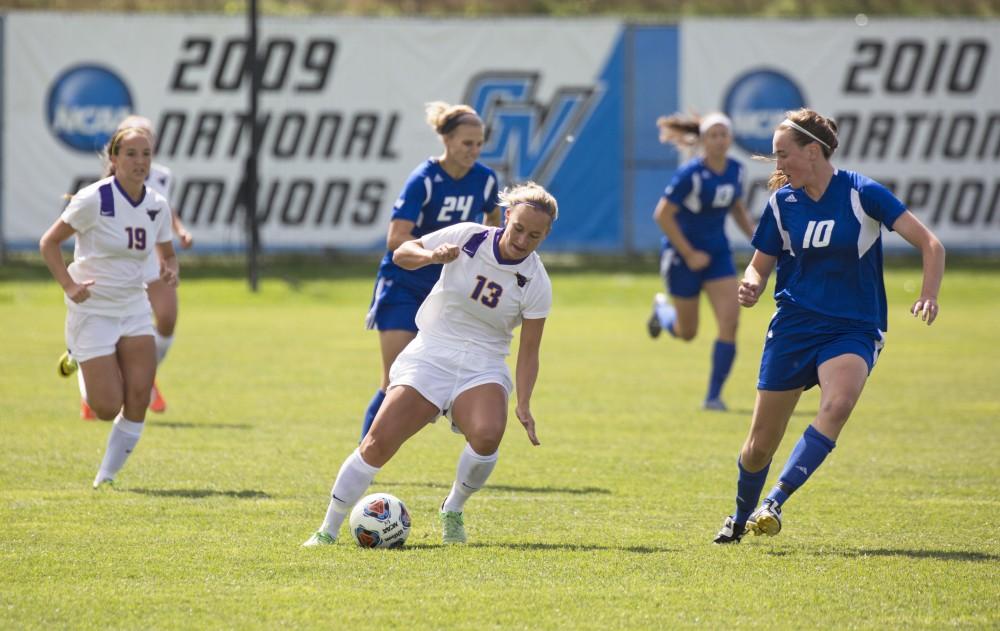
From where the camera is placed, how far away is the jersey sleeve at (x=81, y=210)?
8844 millimetres

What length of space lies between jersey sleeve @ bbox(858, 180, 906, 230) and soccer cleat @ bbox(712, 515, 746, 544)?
167 cm

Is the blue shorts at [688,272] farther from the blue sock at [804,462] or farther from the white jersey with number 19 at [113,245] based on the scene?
the blue sock at [804,462]

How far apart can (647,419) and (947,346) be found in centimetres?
745

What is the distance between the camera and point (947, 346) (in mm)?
18422

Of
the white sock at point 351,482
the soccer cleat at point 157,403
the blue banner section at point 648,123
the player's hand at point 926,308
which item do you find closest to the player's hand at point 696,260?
the soccer cleat at point 157,403

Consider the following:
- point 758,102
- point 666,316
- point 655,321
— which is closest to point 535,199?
point 666,316

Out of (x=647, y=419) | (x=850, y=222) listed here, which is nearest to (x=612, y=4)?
(x=647, y=419)

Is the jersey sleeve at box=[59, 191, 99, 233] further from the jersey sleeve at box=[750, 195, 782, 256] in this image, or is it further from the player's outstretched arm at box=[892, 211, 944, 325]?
the player's outstretched arm at box=[892, 211, 944, 325]

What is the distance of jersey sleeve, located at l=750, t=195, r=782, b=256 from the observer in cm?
734

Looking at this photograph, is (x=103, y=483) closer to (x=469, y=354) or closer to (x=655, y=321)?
(x=469, y=354)

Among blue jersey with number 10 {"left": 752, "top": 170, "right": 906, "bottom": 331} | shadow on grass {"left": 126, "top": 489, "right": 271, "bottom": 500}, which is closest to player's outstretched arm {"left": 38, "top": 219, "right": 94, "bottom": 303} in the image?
shadow on grass {"left": 126, "top": 489, "right": 271, "bottom": 500}

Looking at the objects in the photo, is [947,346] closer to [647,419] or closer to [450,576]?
[647,419]

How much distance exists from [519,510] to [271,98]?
18425 mm

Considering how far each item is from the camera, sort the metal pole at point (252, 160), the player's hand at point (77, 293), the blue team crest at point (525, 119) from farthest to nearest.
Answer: the blue team crest at point (525, 119) < the metal pole at point (252, 160) < the player's hand at point (77, 293)
